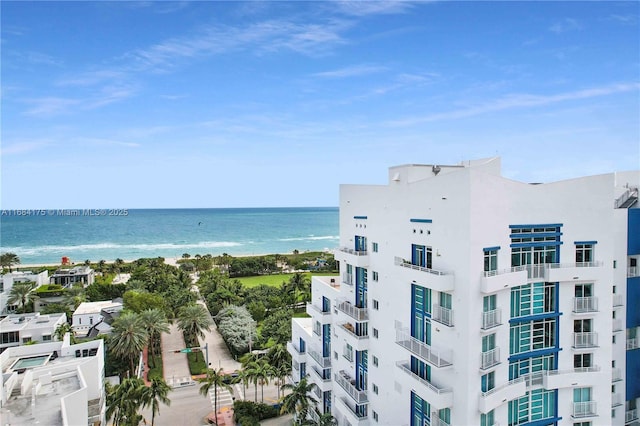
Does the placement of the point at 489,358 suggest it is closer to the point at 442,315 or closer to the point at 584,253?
the point at 442,315

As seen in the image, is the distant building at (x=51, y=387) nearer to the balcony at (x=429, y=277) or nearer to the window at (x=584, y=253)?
the balcony at (x=429, y=277)

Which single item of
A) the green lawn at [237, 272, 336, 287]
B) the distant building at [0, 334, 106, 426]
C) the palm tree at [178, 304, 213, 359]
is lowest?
the green lawn at [237, 272, 336, 287]

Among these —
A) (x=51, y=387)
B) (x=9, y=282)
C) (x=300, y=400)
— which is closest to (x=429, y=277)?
(x=300, y=400)

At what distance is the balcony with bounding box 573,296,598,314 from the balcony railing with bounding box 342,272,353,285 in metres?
12.3

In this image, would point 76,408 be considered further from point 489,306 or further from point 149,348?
point 149,348

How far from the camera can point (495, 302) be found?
18562mm

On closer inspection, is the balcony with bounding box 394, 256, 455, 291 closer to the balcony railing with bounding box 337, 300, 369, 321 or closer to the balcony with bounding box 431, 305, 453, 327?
the balcony with bounding box 431, 305, 453, 327

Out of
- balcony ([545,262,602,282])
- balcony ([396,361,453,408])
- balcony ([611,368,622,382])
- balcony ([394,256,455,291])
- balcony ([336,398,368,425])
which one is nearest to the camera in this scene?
balcony ([394,256,455,291])

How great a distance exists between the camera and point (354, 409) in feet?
85.7

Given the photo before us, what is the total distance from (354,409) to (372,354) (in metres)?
3.65

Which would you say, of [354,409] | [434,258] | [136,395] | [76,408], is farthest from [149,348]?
[434,258]

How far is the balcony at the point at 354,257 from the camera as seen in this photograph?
25.4 meters

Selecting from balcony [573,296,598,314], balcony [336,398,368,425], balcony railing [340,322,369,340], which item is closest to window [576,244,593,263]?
balcony [573,296,598,314]

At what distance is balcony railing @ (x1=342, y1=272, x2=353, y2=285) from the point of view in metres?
27.9
